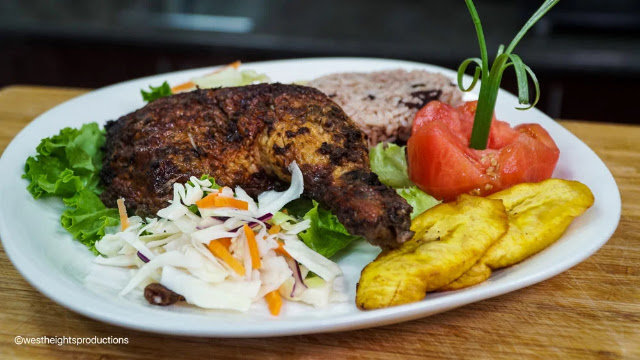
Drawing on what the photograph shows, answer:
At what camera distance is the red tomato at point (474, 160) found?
2.84 m

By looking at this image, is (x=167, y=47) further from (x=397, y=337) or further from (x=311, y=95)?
(x=397, y=337)

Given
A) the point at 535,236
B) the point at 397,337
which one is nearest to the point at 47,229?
the point at 397,337

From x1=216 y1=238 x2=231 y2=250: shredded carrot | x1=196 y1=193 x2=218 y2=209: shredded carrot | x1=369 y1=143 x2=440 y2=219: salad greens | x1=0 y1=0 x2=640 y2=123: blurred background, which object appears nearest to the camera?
x1=216 y1=238 x2=231 y2=250: shredded carrot

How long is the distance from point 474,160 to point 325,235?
790 millimetres

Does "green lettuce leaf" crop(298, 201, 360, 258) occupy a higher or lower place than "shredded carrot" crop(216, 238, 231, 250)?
lower

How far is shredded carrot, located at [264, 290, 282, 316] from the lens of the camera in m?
2.16

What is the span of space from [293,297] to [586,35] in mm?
4706

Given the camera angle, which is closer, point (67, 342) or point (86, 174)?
point (67, 342)

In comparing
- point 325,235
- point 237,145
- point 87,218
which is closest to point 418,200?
point 325,235

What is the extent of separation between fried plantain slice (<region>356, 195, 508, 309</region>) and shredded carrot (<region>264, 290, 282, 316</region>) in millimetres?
277

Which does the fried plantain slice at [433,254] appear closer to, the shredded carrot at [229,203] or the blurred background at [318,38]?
the shredded carrot at [229,203]

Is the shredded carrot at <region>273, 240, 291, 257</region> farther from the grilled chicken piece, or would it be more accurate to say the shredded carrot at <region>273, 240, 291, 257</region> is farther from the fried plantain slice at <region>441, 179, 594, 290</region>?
the fried plantain slice at <region>441, 179, 594, 290</region>

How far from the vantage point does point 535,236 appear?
91.4 inches

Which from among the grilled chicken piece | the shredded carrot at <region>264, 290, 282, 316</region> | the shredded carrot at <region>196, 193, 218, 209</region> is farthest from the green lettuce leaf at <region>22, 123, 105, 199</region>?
the shredded carrot at <region>264, 290, 282, 316</region>
